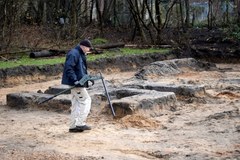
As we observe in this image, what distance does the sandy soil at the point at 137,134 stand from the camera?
343 inches

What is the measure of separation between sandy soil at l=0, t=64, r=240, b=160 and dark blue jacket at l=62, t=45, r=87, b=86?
1.13m

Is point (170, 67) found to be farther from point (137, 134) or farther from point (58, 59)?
point (137, 134)

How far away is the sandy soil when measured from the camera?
870 cm

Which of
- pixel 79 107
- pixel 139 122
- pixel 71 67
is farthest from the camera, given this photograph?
pixel 139 122

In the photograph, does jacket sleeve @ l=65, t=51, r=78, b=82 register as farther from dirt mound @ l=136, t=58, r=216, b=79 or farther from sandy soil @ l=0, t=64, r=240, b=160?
dirt mound @ l=136, t=58, r=216, b=79

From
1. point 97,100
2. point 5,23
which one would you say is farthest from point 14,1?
point 97,100

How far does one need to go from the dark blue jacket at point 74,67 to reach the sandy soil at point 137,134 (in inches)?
44.5

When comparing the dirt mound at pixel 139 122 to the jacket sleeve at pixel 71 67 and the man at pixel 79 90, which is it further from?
the jacket sleeve at pixel 71 67

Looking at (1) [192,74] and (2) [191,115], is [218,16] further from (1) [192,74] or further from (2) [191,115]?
(2) [191,115]

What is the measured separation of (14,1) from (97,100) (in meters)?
10.6

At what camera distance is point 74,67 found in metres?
10.4

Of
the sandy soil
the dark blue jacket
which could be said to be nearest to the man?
the dark blue jacket

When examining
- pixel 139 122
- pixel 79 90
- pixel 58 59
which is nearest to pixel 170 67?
pixel 58 59

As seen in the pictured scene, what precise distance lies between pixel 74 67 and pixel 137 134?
1863 millimetres
